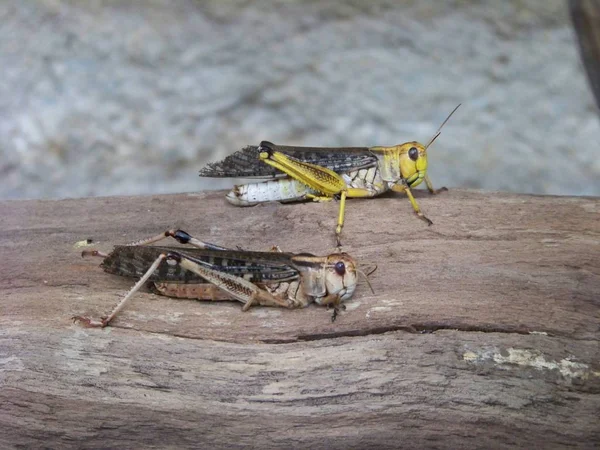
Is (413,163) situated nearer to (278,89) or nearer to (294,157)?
(294,157)

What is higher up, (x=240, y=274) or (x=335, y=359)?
(x=240, y=274)

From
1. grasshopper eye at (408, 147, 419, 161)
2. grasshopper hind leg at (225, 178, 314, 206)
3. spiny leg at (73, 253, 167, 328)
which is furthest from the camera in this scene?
grasshopper eye at (408, 147, 419, 161)

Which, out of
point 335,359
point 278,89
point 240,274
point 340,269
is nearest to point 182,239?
point 240,274

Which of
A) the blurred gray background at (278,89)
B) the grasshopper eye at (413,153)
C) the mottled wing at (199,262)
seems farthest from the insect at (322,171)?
the blurred gray background at (278,89)

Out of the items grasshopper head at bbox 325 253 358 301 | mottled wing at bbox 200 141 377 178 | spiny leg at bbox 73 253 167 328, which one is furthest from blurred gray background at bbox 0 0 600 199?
grasshopper head at bbox 325 253 358 301

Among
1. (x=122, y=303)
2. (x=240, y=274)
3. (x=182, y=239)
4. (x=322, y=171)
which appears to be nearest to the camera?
(x=122, y=303)

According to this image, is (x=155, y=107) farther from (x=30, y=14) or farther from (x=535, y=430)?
(x=535, y=430)

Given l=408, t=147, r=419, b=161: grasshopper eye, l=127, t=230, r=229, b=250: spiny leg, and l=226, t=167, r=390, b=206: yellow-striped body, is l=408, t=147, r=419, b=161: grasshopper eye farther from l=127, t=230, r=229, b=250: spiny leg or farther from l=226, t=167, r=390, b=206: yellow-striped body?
l=127, t=230, r=229, b=250: spiny leg
